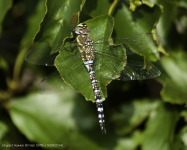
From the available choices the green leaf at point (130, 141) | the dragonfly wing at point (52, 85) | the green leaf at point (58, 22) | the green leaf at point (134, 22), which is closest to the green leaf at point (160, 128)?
the green leaf at point (130, 141)

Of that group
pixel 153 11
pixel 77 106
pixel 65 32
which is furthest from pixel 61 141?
pixel 153 11

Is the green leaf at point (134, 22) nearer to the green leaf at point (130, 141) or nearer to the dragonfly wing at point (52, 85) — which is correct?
the dragonfly wing at point (52, 85)

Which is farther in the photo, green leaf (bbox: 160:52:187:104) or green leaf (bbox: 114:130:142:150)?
green leaf (bbox: 114:130:142:150)

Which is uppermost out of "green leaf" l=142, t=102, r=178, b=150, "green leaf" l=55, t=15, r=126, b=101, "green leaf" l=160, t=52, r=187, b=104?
"green leaf" l=55, t=15, r=126, b=101

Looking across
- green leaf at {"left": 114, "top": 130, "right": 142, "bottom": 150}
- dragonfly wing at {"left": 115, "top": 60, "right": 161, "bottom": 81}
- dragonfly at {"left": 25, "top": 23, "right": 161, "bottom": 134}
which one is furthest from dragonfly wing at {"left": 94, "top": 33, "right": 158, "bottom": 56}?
green leaf at {"left": 114, "top": 130, "right": 142, "bottom": 150}

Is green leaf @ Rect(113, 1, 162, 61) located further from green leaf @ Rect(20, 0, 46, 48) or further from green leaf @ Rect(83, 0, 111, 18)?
green leaf @ Rect(20, 0, 46, 48)

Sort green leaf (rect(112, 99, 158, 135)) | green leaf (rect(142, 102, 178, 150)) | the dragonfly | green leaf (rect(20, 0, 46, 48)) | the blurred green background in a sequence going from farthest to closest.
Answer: green leaf (rect(20, 0, 46, 48))
green leaf (rect(112, 99, 158, 135))
green leaf (rect(142, 102, 178, 150))
the blurred green background
the dragonfly

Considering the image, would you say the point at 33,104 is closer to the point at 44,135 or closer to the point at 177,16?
the point at 44,135
